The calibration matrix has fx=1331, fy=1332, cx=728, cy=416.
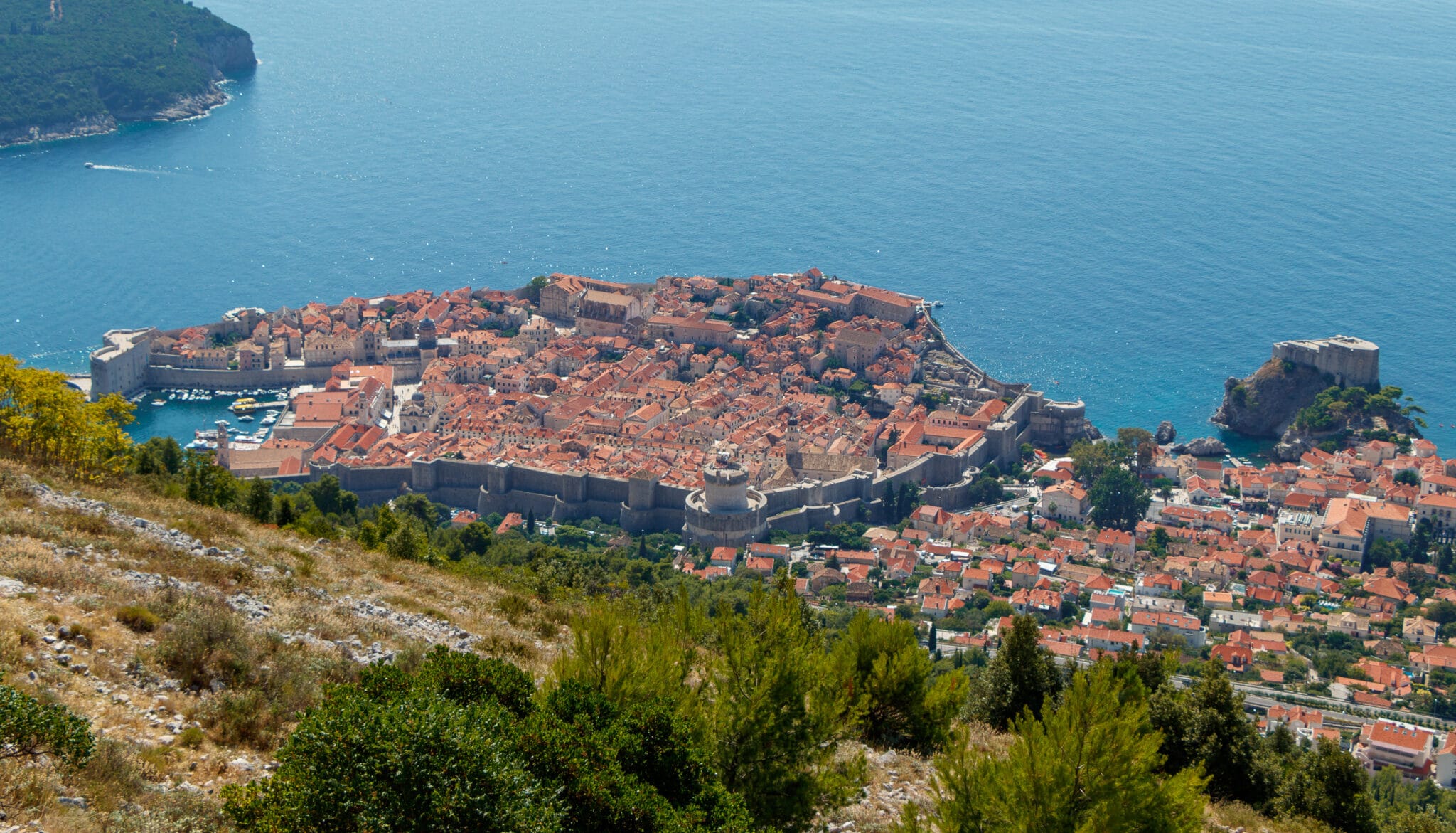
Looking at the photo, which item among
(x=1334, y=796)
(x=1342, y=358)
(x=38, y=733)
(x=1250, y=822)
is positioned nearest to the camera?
(x=38, y=733)

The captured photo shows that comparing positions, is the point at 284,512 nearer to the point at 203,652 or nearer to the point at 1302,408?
the point at 203,652

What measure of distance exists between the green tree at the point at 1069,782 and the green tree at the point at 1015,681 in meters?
5.01

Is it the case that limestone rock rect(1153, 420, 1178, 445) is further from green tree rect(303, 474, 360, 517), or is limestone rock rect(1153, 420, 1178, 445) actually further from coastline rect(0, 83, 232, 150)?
coastline rect(0, 83, 232, 150)

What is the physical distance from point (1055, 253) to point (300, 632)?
4904 centimetres

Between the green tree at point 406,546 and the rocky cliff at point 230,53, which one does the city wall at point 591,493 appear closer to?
the green tree at point 406,546

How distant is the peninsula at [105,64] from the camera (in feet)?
218

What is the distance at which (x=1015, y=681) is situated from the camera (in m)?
13.7

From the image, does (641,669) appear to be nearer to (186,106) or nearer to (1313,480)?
(1313,480)

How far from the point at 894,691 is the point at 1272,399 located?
106 ft

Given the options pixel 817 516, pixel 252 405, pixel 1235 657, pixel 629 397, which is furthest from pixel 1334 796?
pixel 252 405

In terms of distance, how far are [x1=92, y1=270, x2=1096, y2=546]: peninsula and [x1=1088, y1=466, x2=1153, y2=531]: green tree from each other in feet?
11.1

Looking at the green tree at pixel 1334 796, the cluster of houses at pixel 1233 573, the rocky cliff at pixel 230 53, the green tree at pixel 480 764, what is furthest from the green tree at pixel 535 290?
the rocky cliff at pixel 230 53

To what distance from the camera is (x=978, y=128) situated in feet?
250

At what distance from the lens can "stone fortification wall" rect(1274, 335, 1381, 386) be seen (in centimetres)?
3997
